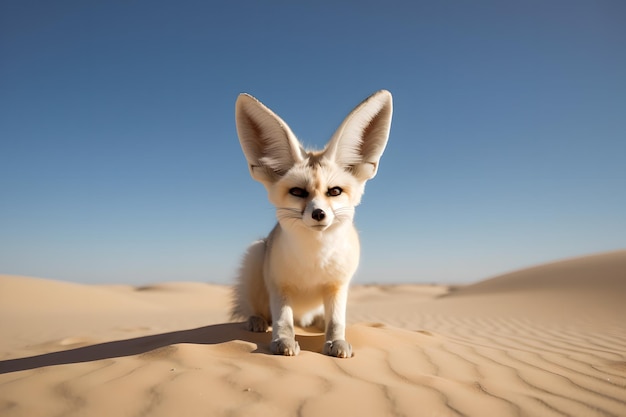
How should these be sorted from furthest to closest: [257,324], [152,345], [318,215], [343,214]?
[152,345]
[257,324]
[343,214]
[318,215]

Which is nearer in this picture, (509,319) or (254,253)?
(254,253)

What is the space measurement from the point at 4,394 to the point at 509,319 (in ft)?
25.9

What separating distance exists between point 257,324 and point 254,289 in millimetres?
322

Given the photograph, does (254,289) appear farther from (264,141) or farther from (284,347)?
(264,141)

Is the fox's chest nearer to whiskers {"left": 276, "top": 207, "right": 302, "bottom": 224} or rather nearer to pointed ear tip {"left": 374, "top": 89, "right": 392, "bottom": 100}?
whiskers {"left": 276, "top": 207, "right": 302, "bottom": 224}

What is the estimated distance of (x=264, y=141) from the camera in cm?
282

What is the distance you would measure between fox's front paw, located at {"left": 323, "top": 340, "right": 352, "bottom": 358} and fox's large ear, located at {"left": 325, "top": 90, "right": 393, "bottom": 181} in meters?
1.13

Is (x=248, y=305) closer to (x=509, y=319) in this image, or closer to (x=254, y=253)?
(x=254, y=253)

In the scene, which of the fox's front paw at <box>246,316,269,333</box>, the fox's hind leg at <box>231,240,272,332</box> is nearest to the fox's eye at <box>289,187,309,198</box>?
the fox's hind leg at <box>231,240,272,332</box>

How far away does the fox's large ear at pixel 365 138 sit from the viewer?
106 inches

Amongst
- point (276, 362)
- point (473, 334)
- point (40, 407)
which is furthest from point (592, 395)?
point (473, 334)

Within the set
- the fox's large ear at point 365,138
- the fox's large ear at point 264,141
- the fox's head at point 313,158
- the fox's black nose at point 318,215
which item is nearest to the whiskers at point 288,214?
the fox's head at point 313,158

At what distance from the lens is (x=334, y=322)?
277 cm

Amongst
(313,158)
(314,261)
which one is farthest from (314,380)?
(313,158)
